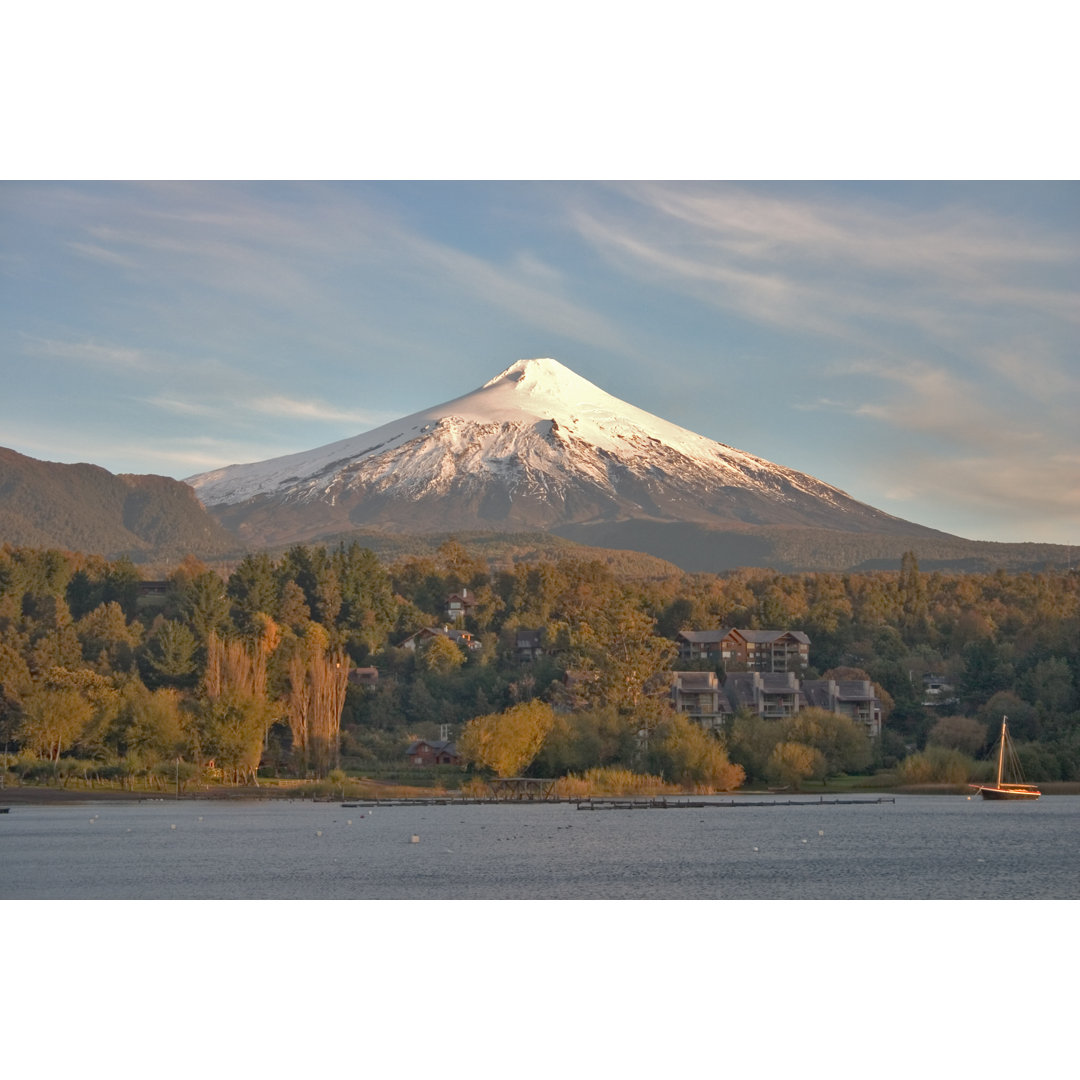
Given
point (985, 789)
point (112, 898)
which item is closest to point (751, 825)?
point (985, 789)

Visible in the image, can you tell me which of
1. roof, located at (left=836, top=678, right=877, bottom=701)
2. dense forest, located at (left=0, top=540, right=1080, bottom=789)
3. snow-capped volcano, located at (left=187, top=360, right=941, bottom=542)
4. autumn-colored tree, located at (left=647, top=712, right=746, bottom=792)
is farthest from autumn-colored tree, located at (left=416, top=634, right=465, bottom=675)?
snow-capped volcano, located at (left=187, top=360, right=941, bottom=542)

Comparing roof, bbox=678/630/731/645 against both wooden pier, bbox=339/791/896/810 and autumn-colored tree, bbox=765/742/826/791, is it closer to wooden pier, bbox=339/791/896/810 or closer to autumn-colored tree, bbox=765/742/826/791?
autumn-colored tree, bbox=765/742/826/791

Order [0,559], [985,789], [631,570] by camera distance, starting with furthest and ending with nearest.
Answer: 1. [631,570]
2. [0,559]
3. [985,789]

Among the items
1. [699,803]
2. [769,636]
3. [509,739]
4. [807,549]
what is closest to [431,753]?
[509,739]

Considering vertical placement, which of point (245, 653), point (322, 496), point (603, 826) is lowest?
point (603, 826)

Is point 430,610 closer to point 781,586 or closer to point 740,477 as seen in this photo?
Answer: point 781,586

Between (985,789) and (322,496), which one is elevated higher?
(322,496)
